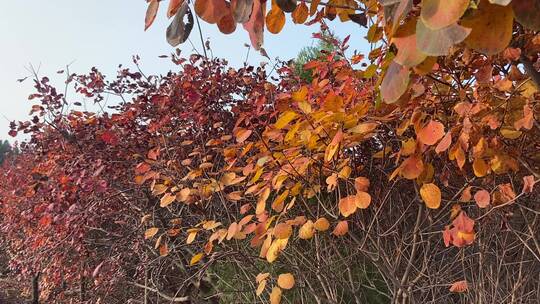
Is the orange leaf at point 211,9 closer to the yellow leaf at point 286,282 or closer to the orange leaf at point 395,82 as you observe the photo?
the orange leaf at point 395,82

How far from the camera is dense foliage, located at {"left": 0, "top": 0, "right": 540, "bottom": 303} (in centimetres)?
155

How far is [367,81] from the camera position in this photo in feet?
9.14

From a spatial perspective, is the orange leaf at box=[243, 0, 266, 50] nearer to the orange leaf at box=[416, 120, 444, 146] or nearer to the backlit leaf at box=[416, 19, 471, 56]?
the backlit leaf at box=[416, 19, 471, 56]

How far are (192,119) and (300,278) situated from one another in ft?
4.35

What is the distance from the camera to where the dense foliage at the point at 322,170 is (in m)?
1.55

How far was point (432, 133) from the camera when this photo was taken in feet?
5.78

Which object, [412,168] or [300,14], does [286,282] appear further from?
[300,14]

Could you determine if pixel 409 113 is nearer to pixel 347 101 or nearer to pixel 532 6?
pixel 347 101

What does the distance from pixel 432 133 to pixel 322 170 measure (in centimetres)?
88

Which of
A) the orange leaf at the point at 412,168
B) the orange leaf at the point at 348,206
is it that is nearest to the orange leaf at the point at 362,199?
the orange leaf at the point at 348,206

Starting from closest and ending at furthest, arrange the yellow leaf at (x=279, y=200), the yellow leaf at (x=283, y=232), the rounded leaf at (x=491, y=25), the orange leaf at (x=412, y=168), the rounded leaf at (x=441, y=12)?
the rounded leaf at (x=441, y=12)
the rounded leaf at (x=491, y=25)
the orange leaf at (x=412, y=168)
the yellow leaf at (x=283, y=232)
the yellow leaf at (x=279, y=200)

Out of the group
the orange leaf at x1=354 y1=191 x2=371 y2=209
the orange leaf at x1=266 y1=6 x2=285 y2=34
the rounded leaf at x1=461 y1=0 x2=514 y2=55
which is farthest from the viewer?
the orange leaf at x1=354 y1=191 x2=371 y2=209

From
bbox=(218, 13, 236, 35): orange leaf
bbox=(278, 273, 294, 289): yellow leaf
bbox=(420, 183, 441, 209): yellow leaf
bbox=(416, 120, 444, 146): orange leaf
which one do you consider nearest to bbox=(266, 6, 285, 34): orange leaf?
bbox=(218, 13, 236, 35): orange leaf

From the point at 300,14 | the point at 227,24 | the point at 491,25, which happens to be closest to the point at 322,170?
the point at 300,14
